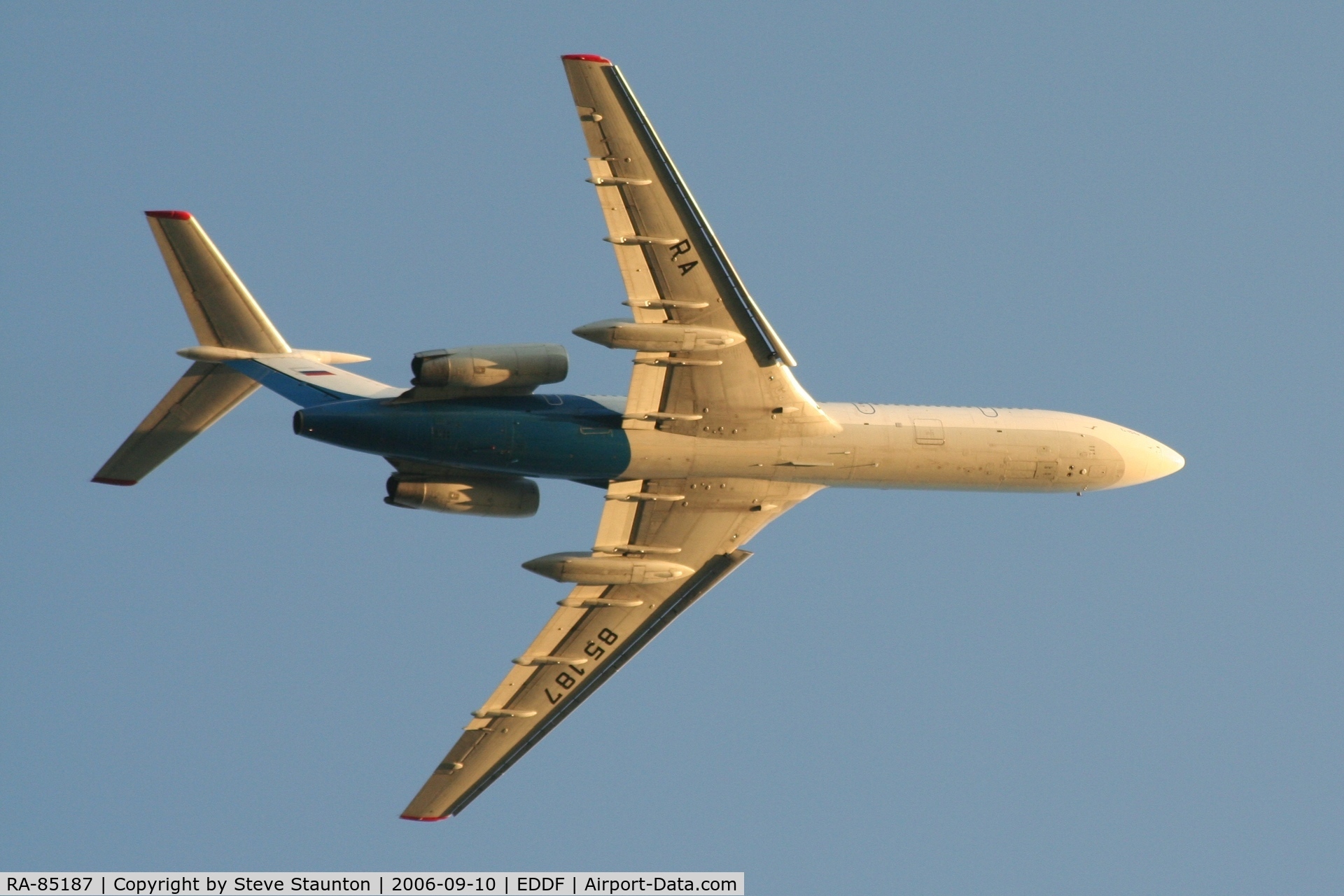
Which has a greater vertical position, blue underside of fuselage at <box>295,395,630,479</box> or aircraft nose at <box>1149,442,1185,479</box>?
aircraft nose at <box>1149,442,1185,479</box>

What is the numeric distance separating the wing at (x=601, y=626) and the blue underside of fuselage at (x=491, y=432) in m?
2.85

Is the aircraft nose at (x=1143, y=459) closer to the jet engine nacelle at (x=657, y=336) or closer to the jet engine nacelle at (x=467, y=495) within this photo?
the jet engine nacelle at (x=657, y=336)

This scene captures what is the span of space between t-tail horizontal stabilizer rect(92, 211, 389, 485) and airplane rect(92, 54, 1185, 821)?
49 mm

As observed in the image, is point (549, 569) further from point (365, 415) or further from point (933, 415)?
point (933, 415)

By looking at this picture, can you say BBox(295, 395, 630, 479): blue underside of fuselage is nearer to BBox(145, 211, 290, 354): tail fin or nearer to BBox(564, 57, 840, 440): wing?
BBox(564, 57, 840, 440): wing

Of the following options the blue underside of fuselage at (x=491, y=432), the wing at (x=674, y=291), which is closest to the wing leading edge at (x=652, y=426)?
the wing at (x=674, y=291)

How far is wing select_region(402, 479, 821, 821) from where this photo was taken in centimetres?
4134

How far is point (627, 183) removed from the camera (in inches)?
1414

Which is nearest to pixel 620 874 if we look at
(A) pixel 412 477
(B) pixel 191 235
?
(A) pixel 412 477

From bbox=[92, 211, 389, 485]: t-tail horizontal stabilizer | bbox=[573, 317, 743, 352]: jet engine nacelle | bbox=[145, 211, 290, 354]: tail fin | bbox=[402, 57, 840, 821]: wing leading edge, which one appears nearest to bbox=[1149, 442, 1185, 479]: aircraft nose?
bbox=[402, 57, 840, 821]: wing leading edge

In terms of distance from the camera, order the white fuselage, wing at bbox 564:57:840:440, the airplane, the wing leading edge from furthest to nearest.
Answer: the white fuselage, the airplane, the wing leading edge, wing at bbox 564:57:840:440

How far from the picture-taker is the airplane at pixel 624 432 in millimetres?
36844

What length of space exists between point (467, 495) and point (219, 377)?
6905mm

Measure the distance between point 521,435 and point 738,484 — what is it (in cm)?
596
